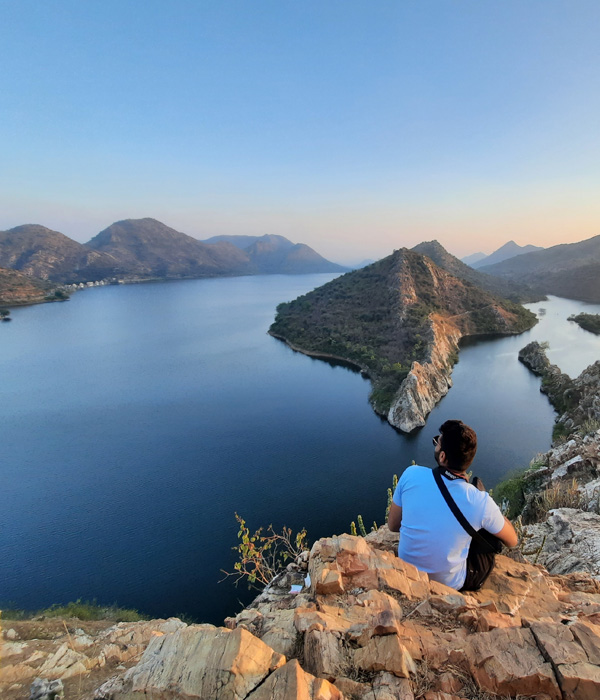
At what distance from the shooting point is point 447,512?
3.45 meters

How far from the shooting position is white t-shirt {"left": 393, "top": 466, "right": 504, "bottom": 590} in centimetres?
341

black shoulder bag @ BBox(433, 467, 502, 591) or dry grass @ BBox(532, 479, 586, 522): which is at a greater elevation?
black shoulder bag @ BBox(433, 467, 502, 591)

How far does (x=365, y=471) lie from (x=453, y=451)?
2339 centimetres

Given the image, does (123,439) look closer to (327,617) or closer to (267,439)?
(267,439)

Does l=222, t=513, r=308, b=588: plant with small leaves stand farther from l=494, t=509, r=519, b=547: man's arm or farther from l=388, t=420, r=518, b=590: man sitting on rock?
l=494, t=509, r=519, b=547: man's arm

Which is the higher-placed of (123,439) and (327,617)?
(327,617)

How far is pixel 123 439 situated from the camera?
29875mm

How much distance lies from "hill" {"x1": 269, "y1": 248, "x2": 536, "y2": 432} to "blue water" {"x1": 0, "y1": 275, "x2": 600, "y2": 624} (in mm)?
2745

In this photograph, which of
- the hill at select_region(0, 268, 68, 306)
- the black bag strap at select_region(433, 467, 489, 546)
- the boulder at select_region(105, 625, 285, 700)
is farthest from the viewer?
the hill at select_region(0, 268, 68, 306)

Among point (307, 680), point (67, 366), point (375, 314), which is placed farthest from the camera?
point (375, 314)

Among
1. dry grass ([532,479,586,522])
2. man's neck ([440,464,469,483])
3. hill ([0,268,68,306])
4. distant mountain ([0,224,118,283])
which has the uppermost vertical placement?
distant mountain ([0,224,118,283])

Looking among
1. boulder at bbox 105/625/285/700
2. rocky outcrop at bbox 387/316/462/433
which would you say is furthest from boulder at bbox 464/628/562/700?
rocky outcrop at bbox 387/316/462/433

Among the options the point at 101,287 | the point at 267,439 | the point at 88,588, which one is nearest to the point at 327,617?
the point at 88,588

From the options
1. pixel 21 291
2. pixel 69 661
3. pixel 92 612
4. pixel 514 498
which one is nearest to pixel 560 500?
pixel 514 498
